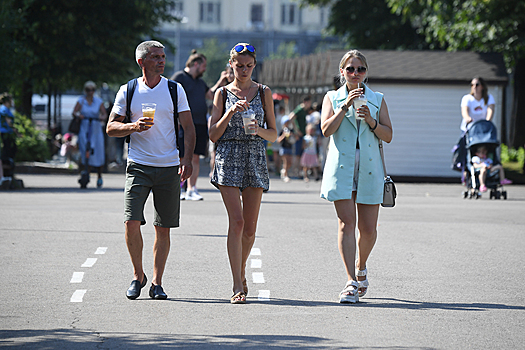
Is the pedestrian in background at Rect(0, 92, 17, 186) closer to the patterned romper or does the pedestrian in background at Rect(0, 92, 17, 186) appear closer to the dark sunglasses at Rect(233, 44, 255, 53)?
the patterned romper

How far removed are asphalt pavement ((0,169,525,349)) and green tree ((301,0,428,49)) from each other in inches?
922

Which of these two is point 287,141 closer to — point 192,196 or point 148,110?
point 192,196

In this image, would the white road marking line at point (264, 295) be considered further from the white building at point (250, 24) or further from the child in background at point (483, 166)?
the white building at point (250, 24)

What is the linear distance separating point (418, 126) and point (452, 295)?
1686 centimetres

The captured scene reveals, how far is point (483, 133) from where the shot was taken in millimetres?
15469

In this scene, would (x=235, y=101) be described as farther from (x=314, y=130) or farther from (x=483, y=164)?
(x=314, y=130)

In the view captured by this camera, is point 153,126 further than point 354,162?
No

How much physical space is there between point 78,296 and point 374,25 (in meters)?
30.2

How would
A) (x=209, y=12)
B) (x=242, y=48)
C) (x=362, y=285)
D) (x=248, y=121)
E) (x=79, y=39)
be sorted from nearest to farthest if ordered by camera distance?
(x=248, y=121)
(x=242, y=48)
(x=362, y=285)
(x=79, y=39)
(x=209, y=12)

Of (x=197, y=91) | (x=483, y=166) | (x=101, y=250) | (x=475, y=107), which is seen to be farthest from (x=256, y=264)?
(x=475, y=107)

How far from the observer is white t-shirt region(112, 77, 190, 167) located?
254 inches

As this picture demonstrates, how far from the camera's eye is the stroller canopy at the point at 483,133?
15.4 metres

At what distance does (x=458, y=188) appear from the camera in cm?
1991

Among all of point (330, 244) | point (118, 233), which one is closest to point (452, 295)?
point (330, 244)
